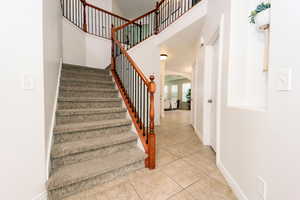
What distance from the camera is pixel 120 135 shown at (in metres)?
1.88

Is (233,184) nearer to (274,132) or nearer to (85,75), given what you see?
(274,132)

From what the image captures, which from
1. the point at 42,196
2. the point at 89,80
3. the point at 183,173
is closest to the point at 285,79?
the point at 183,173

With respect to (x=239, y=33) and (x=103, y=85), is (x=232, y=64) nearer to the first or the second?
(x=239, y=33)

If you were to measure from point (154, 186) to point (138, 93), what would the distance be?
1.46 m

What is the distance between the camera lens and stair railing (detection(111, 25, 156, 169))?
5.57 feet

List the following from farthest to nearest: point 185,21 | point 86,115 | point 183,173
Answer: point 185,21
point 86,115
point 183,173

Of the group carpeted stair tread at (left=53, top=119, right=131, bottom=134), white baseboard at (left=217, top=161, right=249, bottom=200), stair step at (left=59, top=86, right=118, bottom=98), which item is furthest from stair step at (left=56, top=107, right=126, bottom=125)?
white baseboard at (left=217, top=161, right=249, bottom=200)

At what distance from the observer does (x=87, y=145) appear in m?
1.49

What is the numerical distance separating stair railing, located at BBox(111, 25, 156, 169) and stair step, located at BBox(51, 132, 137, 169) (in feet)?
0.83

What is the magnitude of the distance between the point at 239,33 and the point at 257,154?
1289mm

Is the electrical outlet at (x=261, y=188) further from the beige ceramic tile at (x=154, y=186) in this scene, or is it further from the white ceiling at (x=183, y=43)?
the white ceiling at (x=183, y=43)

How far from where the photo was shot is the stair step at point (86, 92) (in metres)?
2.12

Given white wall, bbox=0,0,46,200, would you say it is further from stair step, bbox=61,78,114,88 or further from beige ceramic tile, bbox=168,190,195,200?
stair step, bbox=61,78,114,88

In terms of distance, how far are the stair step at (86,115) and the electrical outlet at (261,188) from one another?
1889mm
